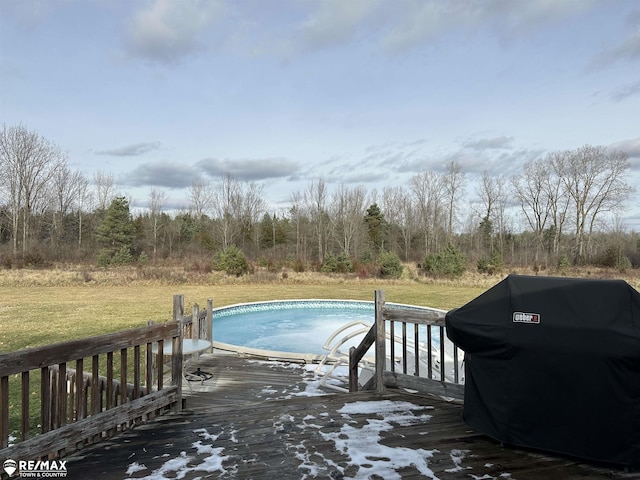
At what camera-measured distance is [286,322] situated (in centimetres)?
1388

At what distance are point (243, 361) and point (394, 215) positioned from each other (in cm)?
3236

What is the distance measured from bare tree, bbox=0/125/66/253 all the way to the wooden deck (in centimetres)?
3157

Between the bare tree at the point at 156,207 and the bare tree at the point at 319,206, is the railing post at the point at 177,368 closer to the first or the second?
the bare tree at the point at 319,206

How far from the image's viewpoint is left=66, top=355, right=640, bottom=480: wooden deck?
2.66 metres

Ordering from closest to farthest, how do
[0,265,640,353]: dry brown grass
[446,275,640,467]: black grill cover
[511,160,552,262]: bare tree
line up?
1. [446,275,640,467]: black grill cover
2. [0,265,640,353]: dry brown grass
3. [511,160,552,262]: bare tree

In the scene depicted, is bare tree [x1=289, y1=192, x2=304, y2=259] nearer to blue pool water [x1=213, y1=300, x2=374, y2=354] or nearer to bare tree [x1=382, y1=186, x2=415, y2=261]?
bare tree [x1=382, y1=186, x2=415, y2=261]

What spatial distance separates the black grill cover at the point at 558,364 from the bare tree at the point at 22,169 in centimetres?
3342

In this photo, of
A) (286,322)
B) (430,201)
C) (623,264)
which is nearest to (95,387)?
(286,322)

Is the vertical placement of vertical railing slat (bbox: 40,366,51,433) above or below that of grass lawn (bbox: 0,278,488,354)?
above

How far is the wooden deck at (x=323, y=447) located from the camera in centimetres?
266

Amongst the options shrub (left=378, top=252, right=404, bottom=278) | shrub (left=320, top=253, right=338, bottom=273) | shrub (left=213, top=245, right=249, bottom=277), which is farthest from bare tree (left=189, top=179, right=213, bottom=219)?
shrub (left=378, top=252, right=404, bottom=278)

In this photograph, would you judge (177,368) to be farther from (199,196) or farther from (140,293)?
(199,196)

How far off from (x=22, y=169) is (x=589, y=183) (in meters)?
44.2

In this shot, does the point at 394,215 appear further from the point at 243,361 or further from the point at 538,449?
the point at 538,449
